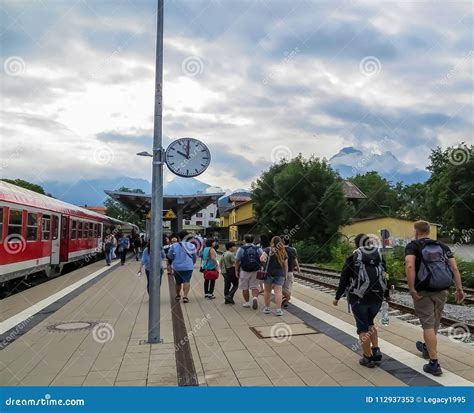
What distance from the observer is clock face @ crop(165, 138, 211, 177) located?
713 centimetres

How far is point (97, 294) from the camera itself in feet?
40.1

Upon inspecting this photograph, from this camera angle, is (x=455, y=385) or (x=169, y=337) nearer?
(x=455, y=385)

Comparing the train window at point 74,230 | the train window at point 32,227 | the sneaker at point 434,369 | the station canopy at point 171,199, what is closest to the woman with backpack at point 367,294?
the sneaker at point 434,369

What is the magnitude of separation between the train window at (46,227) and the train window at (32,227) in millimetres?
→ 1003

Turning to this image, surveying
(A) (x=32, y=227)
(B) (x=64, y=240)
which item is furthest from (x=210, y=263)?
(B) (x=64, y=240)

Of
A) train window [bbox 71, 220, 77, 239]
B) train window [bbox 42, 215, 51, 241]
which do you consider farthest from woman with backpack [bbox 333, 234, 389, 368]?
train window [bbox 71, 220, 77, 239]

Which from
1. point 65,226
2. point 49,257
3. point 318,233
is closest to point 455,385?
point 49,257

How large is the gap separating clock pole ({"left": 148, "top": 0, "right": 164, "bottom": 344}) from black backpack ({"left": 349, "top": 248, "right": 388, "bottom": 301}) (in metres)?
2.92

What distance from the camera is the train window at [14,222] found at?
38.1ft

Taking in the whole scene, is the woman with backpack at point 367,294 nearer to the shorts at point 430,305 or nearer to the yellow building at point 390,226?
the shorts at point 430,305

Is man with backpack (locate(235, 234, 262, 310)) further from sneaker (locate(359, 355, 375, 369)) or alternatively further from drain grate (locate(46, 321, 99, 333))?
sneaker (locate(359, 355, 375, 369))

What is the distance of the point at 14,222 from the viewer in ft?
39.1
